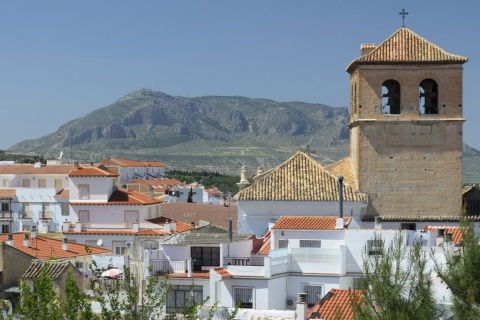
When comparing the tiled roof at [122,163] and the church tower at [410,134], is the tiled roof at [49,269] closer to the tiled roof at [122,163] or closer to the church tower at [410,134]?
the church tower at [410,134]

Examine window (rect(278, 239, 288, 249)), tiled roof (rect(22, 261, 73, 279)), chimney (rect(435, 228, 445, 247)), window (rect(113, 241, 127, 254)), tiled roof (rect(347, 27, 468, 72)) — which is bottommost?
window (rect(113, 241, 127, 254))

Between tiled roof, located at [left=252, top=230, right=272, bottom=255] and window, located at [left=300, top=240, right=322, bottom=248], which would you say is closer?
window, located at [left=300, top=240, right=322, bottom=248]

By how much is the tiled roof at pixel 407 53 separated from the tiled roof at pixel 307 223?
28.7 feet

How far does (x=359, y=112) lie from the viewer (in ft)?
143

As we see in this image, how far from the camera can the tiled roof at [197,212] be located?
236 feet

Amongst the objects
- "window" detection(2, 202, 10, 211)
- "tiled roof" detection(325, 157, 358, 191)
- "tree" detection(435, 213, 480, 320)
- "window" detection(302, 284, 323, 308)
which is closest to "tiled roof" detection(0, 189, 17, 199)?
"window" detection(2, 202, 10, 211)

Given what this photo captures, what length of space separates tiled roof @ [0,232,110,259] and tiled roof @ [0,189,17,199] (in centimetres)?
4040

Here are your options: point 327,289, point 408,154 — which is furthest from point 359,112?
point 327,289

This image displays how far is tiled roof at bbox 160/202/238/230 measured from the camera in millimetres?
72000

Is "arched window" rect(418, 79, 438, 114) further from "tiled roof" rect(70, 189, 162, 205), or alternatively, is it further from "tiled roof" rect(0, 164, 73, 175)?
"tiled roof" rect(0, 164, 73, 175)

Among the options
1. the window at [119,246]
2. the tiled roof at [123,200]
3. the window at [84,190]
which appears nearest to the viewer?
the window at [119,246]

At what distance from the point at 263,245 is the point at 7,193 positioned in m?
55.7

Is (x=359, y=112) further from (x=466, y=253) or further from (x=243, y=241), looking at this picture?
(x=466, y=253)

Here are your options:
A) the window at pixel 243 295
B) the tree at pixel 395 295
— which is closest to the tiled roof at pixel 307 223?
the window at pixel 243 295
